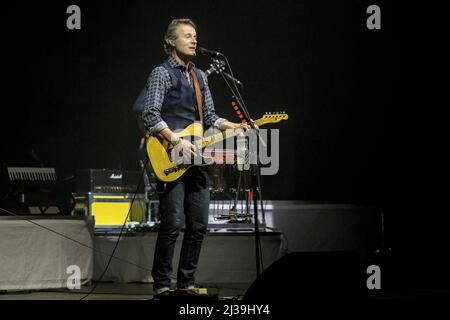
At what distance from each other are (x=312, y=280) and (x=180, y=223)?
5.91ft

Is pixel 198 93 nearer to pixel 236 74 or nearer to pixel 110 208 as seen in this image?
pixel 110 208

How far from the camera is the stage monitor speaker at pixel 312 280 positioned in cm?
244

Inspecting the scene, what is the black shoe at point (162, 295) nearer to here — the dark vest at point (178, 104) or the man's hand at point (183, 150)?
the man's hand at point (183, 150)

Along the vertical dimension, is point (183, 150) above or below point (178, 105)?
below

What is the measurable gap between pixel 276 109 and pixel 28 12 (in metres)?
2.85

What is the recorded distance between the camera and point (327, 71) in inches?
274

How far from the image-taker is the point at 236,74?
7.04 m

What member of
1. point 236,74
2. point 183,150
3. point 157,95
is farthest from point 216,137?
point 236,74

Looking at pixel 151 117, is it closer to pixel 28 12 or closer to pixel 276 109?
pixel 276 109

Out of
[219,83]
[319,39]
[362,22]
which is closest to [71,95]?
[219,83]

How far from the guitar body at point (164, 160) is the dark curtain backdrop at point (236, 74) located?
2890mm

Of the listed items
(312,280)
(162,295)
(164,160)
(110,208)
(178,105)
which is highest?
(178,105)

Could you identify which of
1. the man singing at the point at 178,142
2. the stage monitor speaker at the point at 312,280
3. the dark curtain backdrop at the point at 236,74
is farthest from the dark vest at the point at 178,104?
the dark curtain backdrop at the point at 236,74

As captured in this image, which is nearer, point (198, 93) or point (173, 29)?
point (173, 29)
